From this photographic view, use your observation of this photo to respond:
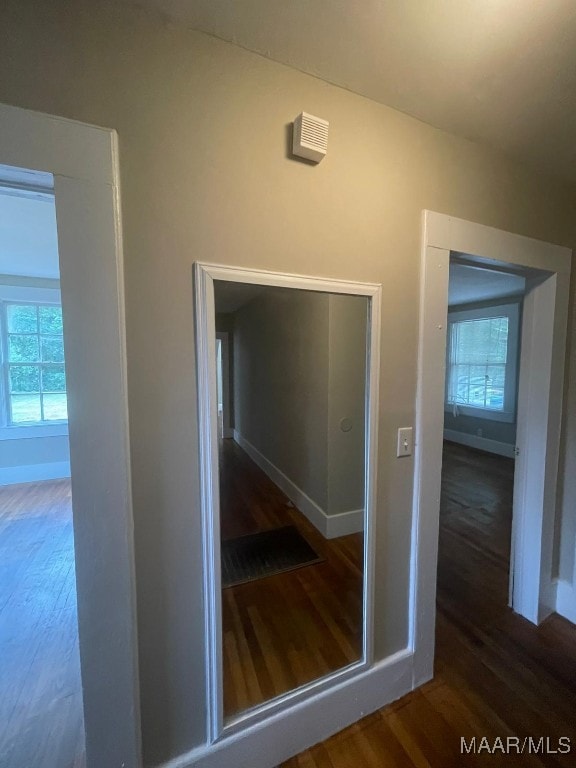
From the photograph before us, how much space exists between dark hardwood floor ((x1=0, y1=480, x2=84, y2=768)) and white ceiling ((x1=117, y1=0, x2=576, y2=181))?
246 cm

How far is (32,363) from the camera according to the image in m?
3.82

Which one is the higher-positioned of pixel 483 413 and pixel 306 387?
pixel 306 387

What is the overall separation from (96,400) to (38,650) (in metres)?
1.69

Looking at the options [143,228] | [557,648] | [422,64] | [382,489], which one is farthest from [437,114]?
[557,648]

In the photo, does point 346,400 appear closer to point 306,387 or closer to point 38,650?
point 306,387

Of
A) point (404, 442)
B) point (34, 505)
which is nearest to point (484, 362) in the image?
point (404, 442)

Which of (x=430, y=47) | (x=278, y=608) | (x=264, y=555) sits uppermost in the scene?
(x=430, y=47)

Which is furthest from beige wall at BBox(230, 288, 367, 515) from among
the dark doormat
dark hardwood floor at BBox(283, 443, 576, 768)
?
dark hardwood floor at BBox(283, 443, 576, 768)

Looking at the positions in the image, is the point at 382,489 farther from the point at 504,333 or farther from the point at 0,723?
the point at 504,333

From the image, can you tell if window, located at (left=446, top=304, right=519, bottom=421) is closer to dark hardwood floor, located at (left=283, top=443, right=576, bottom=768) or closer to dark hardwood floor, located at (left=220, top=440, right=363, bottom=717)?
dark hardwood floor, located at (left=283, top=443, right=576, bottom=768)

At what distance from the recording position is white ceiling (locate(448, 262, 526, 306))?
144 inches

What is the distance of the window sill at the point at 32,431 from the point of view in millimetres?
3670

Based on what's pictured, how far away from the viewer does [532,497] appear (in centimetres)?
172

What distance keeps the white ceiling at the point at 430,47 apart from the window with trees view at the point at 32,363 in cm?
408
